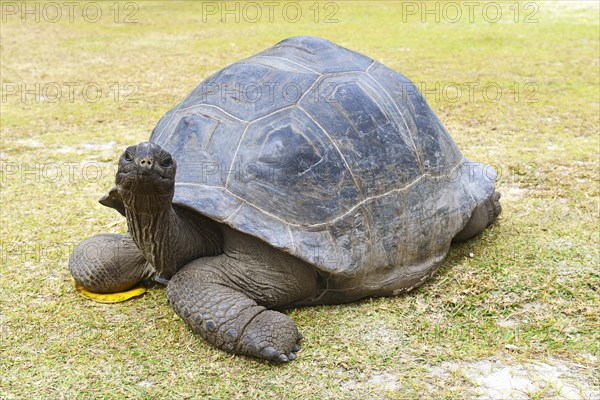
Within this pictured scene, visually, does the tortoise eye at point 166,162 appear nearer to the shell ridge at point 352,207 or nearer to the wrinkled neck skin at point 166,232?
the wrinkled neck skin at point 166,232

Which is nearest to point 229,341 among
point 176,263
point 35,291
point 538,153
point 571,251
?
point 176,263

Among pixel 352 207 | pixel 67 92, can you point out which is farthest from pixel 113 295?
pixel 67 92

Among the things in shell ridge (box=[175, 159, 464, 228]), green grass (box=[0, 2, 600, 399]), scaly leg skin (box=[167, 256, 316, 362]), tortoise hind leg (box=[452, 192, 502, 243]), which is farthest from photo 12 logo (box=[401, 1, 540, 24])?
scaly leg skin (box=[167, 256, 316, 362])

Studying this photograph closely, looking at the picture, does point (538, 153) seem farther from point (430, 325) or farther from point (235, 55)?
point (235, 55)

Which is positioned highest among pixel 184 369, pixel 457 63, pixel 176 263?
pixel 457 63

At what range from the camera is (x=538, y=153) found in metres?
5.41

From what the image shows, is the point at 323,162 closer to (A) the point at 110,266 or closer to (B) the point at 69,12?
(A) the point at 110,266

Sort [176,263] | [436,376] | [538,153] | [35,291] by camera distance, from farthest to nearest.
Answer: [538,153] < [35,291] < [176,263] < [436,376]

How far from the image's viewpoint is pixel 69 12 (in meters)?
16.5

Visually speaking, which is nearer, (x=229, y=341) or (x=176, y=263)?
(x=229, y=341)

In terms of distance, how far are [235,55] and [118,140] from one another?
4.88 meters

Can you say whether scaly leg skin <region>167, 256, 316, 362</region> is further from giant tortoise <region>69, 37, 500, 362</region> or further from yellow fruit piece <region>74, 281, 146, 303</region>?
yellow fruit piece <region>74, 281, 146, 303</region>

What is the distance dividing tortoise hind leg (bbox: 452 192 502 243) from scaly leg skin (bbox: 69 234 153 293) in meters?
1.74

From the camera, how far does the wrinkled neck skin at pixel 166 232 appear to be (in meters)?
2.60
